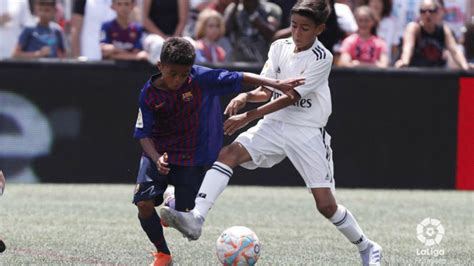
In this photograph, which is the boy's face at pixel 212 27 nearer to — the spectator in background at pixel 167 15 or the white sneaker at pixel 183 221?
the spectator in background at pixel 167 15

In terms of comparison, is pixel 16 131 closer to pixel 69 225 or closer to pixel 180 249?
pixel 69 225

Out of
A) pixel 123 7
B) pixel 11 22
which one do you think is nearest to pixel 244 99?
pixel 123 7

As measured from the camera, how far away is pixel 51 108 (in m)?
13.6

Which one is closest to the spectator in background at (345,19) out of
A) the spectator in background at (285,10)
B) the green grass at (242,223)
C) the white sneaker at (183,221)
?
the spectator in background at (285,10)

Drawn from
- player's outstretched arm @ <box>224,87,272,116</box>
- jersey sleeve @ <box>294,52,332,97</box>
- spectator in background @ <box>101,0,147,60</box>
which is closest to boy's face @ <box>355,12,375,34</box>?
spectator in background @ <box>101,0,147,60</box>

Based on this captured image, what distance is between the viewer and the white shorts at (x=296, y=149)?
7.49 metres

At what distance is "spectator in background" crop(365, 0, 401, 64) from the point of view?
14.3 m

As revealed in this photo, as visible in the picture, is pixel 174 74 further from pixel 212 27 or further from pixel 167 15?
pixel 167 15

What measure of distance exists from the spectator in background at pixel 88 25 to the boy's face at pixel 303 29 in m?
6.53

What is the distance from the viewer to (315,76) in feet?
24.6

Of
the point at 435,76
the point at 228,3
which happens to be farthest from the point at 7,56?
the point at 435,76

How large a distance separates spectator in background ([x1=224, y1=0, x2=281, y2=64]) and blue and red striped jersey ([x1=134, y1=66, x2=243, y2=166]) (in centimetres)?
611

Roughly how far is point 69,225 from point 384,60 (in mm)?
5564

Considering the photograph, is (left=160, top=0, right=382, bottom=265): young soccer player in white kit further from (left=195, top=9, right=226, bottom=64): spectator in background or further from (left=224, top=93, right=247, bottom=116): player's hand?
(left=195, top=9, right=226, bottom=64): spectator in background
